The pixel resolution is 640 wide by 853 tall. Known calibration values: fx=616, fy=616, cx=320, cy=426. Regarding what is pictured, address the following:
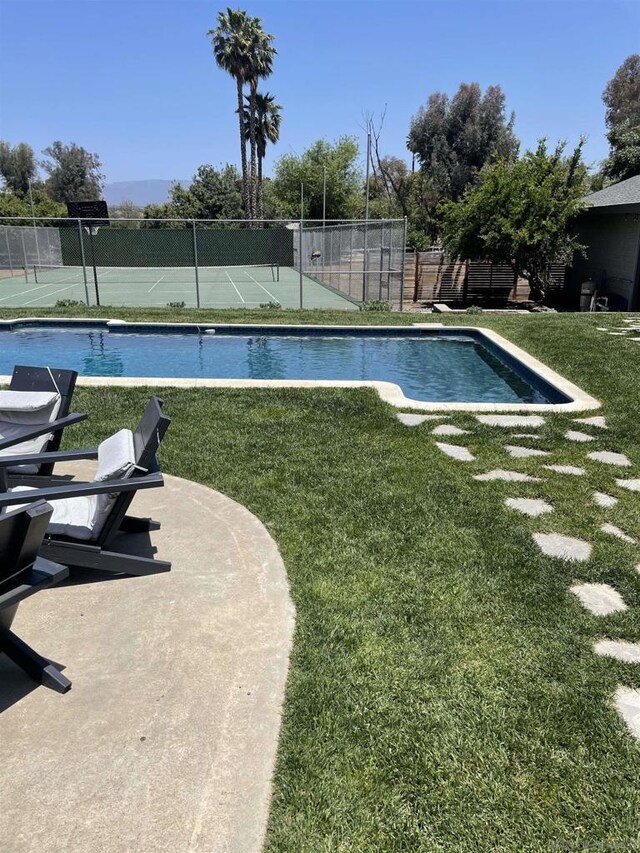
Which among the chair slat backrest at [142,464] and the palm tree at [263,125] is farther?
the palm tree at [263,125]

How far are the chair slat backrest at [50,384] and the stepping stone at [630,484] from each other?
13.0 ft

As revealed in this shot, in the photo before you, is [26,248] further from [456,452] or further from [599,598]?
[599,598]

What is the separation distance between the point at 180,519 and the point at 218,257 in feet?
99.5

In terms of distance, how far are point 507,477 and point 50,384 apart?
342 centimetres

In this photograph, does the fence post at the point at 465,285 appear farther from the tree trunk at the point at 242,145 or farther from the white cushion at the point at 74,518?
the tree trunk at the point at 242,145

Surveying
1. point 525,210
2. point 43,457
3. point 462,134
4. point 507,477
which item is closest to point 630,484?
point 507,477

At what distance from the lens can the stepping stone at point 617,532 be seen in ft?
12.0

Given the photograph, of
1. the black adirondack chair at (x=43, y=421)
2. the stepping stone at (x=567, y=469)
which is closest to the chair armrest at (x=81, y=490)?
the black adirondack chair at (x=43, y=421)

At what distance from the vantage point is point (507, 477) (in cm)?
464

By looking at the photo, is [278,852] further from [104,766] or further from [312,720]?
[104,766]

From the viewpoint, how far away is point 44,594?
313 cm

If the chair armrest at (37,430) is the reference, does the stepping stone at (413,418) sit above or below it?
below

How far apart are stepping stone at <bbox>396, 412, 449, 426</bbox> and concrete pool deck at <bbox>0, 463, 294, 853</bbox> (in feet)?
9.17

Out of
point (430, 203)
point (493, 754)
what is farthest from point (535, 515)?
point (430, 203)
